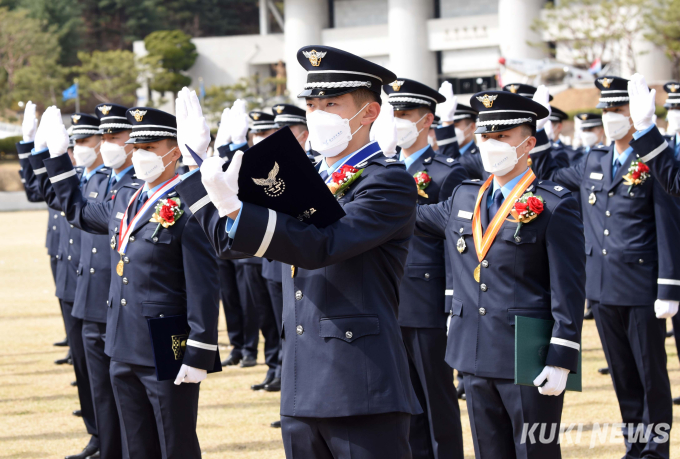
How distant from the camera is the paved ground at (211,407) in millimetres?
6016

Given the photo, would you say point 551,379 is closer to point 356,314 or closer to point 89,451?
point 356,314

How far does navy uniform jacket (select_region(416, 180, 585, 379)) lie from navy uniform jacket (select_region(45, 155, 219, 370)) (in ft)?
4.13

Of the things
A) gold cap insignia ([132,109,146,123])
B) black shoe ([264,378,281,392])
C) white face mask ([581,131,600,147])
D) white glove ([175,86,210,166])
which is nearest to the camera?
white glove ([175,86,210,166])

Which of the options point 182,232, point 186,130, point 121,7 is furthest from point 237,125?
point 121,7

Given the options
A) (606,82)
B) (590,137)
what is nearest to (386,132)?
(606,82)

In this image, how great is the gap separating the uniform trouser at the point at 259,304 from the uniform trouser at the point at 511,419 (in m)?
4.45

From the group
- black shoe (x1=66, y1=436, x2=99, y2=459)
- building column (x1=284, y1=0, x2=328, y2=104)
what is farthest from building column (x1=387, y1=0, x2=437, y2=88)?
black shoe (x1=66, y1=436, x2=99, y2=459)

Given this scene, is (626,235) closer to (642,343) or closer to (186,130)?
(642,343)

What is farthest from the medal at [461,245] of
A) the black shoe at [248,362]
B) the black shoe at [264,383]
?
the black shoe at [248,362]

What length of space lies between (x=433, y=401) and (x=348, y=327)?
253 cm

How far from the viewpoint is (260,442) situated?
20.3 feet

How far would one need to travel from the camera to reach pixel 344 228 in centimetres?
278

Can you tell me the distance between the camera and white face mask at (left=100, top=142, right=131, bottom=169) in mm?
5617

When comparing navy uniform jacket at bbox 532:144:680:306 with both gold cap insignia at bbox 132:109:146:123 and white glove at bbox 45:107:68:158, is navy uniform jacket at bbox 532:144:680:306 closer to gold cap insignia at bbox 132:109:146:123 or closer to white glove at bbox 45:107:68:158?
gold cap insignia at bbox 132:109:146:123
